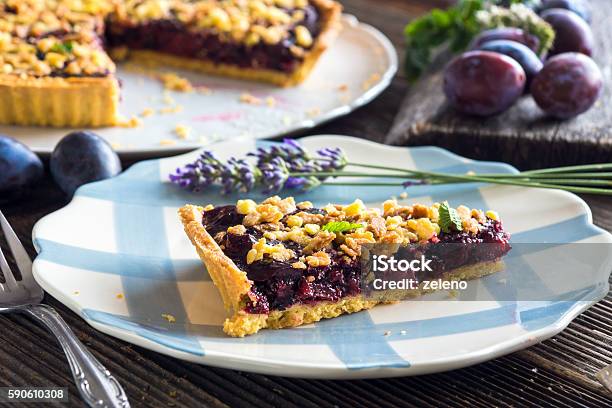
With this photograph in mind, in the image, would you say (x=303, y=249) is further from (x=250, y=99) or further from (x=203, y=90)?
(x=203, y=90)

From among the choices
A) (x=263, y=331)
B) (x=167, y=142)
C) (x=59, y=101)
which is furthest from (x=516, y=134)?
(x=59, y=101)

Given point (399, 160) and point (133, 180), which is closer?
point (133, 180)

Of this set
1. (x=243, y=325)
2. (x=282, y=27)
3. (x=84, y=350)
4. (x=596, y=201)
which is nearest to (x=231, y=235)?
(x=243, y=325)

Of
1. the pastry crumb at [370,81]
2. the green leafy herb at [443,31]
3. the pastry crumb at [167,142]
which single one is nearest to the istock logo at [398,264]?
the pastry crumb at [167,142]

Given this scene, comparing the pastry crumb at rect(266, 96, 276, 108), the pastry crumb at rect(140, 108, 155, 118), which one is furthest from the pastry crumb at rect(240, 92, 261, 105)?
the pastry crumb at rect(140, 108, 155, 118)

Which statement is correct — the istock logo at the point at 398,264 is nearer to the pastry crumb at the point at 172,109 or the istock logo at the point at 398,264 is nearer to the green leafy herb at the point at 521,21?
the pastry crumb at the point at 172,109

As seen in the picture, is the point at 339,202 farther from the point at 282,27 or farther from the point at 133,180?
the point at 282,27
